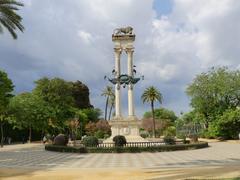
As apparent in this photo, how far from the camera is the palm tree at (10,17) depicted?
1231 inches

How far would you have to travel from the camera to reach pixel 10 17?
32.2 metres

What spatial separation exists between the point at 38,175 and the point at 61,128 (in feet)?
213

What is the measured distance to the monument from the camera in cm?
5125

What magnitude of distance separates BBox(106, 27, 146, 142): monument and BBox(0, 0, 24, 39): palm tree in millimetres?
21523

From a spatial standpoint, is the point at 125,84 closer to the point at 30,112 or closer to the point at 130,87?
the point at 130,87

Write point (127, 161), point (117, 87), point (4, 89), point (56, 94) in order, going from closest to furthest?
point (127, 161) < point (117, 87) < point (4, 89) < point (56, 94)

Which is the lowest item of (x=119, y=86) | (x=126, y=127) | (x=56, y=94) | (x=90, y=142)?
(x=90, y=142)

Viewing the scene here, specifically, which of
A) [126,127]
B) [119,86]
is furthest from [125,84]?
[126,127]

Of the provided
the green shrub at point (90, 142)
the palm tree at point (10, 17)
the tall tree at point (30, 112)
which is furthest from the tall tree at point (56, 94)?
the palm tree at point (10, 17)

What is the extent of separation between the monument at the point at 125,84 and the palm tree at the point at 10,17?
21.5m

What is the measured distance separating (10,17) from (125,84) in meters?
24.6

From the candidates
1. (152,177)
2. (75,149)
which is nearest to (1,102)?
(75,149)

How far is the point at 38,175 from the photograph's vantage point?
67.3ft

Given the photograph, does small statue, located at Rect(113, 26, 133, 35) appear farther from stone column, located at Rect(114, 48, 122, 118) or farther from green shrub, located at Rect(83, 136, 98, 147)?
green shrub, located at Rect(83, 136, 98, 147)
